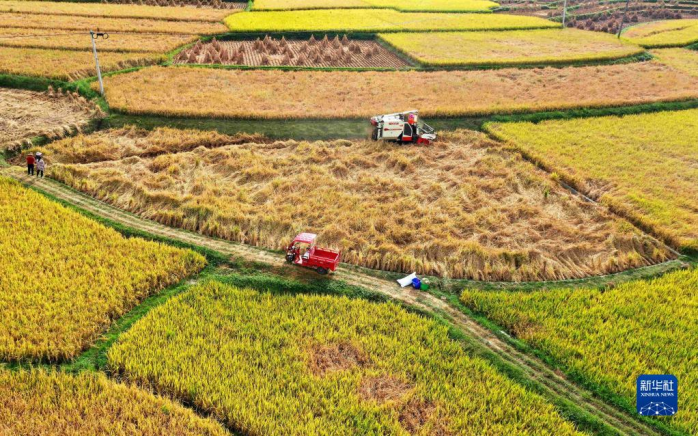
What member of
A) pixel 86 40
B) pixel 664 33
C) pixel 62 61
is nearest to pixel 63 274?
pixel 62 61

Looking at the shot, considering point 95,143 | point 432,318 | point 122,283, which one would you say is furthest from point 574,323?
point 95,143

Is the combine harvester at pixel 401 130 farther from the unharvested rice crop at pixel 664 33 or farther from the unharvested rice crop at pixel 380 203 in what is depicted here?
the unharvested rice crop at pixel 664 33

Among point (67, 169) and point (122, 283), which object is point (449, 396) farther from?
point (67, 169)

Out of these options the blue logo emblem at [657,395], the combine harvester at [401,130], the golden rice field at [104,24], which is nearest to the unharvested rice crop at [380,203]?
the combine harvester at [401,130]

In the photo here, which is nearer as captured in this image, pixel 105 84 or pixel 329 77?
pixel 105 84

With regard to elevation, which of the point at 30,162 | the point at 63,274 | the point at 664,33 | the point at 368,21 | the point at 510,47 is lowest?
the point at 63,274

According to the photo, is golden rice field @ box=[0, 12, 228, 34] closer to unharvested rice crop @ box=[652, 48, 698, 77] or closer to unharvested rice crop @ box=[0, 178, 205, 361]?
unharvested rice crop @ box=[0, 178, 205, 361]

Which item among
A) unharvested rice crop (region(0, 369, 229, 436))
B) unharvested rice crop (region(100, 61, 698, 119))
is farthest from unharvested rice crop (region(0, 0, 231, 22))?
unharvested rice crop (region(0, 369, 229, 436))

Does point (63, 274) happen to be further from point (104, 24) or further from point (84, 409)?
point (104, 24)
